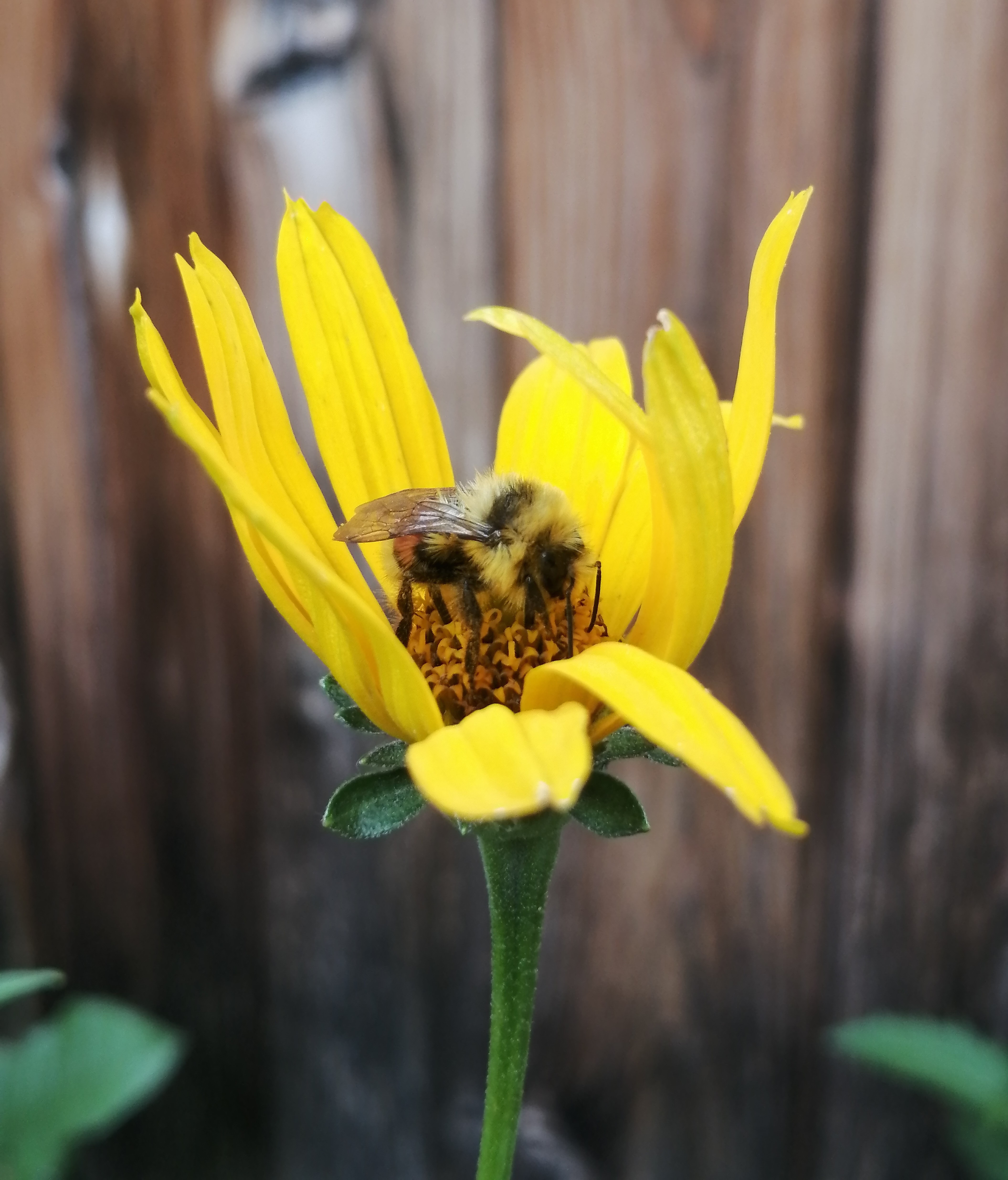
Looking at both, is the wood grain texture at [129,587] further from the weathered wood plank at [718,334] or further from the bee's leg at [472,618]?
the bee's leg at [472,618]

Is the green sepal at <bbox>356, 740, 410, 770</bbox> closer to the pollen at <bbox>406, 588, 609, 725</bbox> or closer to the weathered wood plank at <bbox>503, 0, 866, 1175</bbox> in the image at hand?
the pollen at <bbox>406, 588, 609, 725</bbox>

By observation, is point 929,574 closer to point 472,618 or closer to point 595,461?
point 595,461

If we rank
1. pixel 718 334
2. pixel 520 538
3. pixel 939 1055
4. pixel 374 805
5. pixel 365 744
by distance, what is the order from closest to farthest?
pixel 374 805, pixel 520 538, pixel 939 1055, pixel 718 334, pixel 365 744

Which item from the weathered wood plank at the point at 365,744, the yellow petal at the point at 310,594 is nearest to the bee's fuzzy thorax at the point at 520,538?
the yellow petal at the point at 310,594

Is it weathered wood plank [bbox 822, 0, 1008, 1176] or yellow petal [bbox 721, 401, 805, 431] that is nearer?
yellow petal [bbox 721, 401, 805, 431]

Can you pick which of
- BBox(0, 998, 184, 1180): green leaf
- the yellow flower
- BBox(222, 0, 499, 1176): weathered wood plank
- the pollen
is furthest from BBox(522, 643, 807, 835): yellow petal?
BBox(0, 998, 184, 1180): green leaf

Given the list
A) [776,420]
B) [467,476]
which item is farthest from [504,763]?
[467,476]
